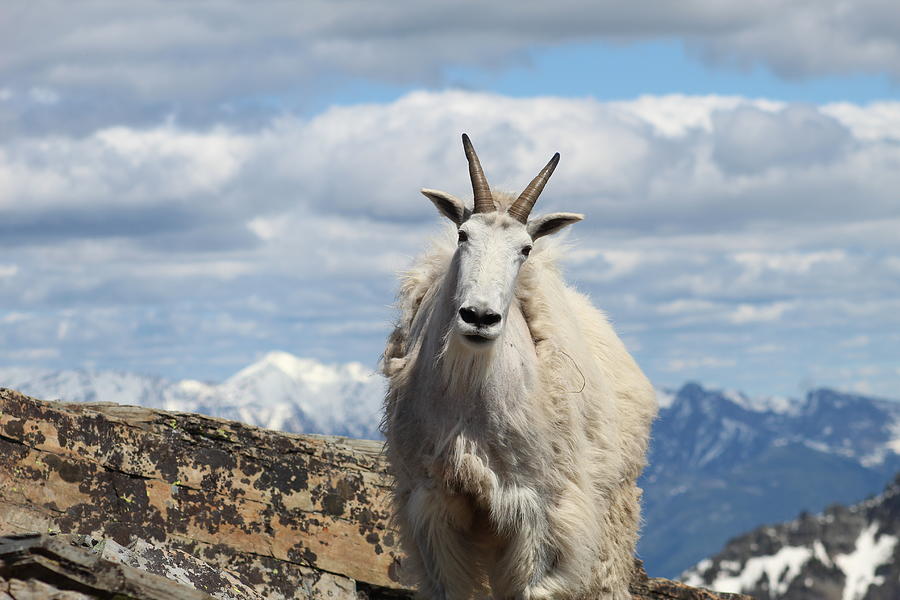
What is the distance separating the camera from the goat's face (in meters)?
11.2

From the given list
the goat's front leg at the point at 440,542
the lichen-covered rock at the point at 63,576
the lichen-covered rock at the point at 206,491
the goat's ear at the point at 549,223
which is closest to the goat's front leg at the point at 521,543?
the goat's front leg at the point at 440,542

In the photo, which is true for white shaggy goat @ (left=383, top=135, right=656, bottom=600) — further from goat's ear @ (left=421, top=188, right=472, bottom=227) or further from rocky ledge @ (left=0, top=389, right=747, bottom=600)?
rocky ledge @ (left=0, top=389, right=747, bottom=600)

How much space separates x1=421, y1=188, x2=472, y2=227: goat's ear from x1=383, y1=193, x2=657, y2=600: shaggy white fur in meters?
0.42

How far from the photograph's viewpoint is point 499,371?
1196 centimetres

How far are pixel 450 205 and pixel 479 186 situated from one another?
39 cm

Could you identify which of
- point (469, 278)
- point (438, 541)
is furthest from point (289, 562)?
point (469, 278)

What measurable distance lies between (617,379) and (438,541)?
13.2 feet

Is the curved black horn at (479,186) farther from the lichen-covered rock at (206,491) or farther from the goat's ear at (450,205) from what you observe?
the lichen-covered rock at (206,491)

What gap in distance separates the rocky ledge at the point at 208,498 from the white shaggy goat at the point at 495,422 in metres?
1.42

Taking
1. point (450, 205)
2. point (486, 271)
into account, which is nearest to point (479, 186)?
point (450, 205)

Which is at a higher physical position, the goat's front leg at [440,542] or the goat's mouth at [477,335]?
the goat's mouth at [477,335]

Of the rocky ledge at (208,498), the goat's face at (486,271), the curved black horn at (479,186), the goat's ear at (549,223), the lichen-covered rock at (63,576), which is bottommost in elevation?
the rocky ledge at (208,498)

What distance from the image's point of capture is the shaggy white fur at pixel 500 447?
1190 cm

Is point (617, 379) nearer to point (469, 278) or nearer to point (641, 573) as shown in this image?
point (641, 573)
